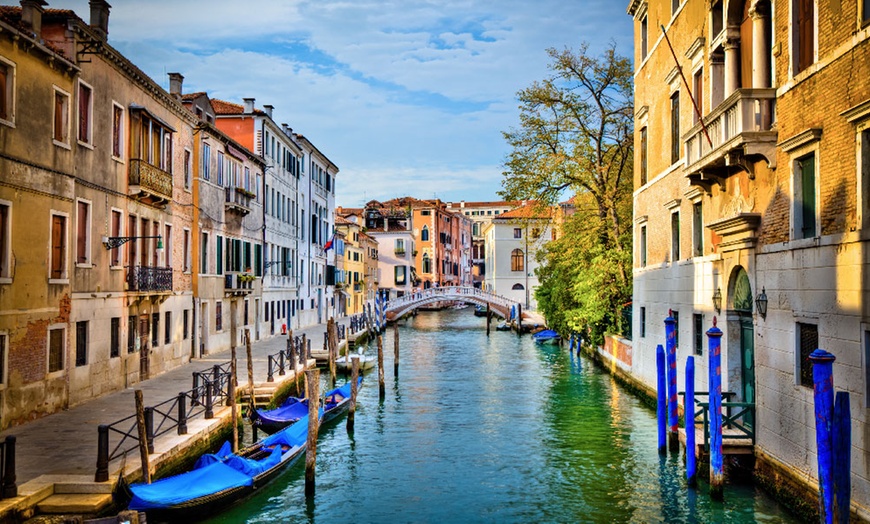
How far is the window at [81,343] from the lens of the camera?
14320 mm

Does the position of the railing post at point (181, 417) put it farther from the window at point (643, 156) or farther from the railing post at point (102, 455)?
the window at point (643, 156)

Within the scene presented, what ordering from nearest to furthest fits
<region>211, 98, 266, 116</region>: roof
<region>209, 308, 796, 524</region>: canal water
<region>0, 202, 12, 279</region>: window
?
1. <region>209, 308, 796, 524</region>: canal water
2. <region>0, 202, 12, 279</region>: window
3. <region>211, 98, 266, 116</region>: roof

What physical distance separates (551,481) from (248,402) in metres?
7.33

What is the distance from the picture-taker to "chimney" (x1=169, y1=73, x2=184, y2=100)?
21.0m

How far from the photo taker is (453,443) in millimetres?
15469

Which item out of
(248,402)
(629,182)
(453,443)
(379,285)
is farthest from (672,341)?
(379,285)

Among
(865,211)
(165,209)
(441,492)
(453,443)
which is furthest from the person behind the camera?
(165,209)

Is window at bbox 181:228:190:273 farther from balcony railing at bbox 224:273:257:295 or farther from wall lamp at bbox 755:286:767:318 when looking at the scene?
wall lamp at bbox 755:286:767:318

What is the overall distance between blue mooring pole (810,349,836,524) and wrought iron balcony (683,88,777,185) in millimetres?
4093

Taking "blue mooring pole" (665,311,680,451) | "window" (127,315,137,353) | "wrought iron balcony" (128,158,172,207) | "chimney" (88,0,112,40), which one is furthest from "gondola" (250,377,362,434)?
"chimney" (88,0,112,40)

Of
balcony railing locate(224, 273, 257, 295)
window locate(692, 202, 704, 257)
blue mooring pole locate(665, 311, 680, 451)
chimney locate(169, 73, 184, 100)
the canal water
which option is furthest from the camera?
balcony railing locate(224, 273, 257, 295)

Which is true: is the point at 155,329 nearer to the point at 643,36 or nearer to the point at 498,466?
the point at 498,466

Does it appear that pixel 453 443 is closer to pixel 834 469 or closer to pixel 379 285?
pixel 834 469

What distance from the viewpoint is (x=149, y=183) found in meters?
17.5
